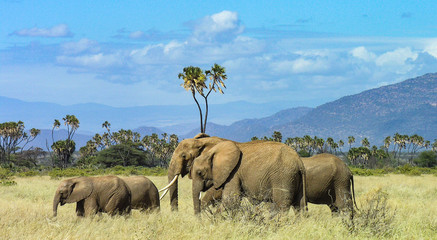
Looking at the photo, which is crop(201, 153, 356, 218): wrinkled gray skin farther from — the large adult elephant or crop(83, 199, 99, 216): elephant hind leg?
crop(83, 199, 99, 216): elephant hind leg

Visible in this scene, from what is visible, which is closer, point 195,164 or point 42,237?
point 42,237

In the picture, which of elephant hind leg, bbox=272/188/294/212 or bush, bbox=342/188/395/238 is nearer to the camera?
Result: bush, bbox=342/188/395/238

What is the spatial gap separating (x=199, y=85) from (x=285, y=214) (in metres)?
53.5

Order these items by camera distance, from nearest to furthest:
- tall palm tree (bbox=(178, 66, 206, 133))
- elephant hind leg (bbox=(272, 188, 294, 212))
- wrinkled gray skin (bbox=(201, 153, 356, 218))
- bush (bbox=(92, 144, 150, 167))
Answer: elephant hind leg (bbox=(272, 188, 294, 212)) < wrinkled gray skin (bbox=(201, 153, 356, 218)) < tall palm tree (bbox=(178, 66, 206, 133)) < bush (bbox=(92, 144, 150, 167))

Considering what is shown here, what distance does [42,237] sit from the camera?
37.0 ft

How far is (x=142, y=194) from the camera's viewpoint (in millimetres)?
16781

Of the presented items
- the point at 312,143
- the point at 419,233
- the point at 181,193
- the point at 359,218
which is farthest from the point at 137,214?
the point at 312,143

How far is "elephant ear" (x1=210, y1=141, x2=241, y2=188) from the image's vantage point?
13.2 metres

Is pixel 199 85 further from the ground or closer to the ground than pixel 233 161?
further from the ground

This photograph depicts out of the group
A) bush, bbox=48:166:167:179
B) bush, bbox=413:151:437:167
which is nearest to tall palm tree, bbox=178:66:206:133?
bush, bbox=48:166:167:179

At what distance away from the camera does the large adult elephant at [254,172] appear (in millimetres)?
12828

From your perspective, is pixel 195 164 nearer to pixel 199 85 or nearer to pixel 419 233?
pixel 419 233

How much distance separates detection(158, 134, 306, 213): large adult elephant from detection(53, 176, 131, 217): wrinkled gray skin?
243cm

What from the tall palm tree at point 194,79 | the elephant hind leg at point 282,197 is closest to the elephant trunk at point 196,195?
the elephant hind leg at point 282,197
